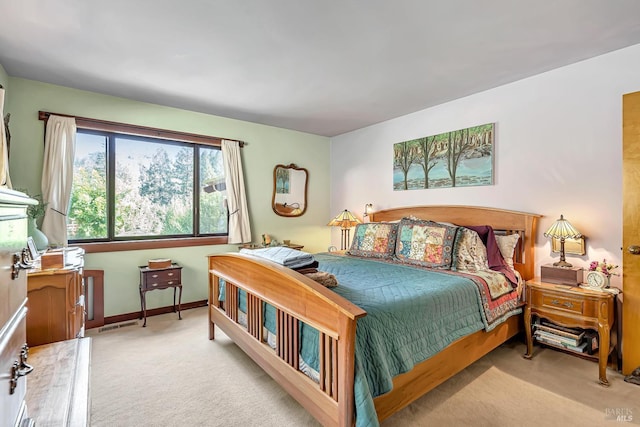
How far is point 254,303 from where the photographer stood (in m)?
2.26

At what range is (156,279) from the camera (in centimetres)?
342

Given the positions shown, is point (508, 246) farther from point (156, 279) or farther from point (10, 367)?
point (156, 279)

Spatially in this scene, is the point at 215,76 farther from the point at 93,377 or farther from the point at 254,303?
the point at 93,377

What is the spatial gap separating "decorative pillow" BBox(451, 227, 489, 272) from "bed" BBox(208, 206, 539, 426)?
31 cm

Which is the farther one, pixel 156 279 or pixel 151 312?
pixel 151 312

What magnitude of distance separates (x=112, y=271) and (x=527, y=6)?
14.4 feet

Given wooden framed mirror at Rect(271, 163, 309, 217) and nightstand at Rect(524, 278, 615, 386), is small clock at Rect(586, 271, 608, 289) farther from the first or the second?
wooden framed mirror at Rect(271, 163, 309, 217)

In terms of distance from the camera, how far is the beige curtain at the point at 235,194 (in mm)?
4168

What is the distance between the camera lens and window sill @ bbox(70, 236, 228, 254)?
333 centimetres

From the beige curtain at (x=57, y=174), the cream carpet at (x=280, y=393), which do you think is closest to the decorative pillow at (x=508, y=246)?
the cream carpet at (x=280, y=393)

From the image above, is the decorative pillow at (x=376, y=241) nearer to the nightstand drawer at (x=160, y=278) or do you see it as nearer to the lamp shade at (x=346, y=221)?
the lamp shade at (x=346, y=221)

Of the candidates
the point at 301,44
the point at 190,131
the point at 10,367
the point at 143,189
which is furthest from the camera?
the point at 190,131

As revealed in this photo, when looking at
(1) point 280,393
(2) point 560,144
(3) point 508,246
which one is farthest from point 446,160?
(1) point 280,393

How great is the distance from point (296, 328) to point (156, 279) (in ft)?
7.62
